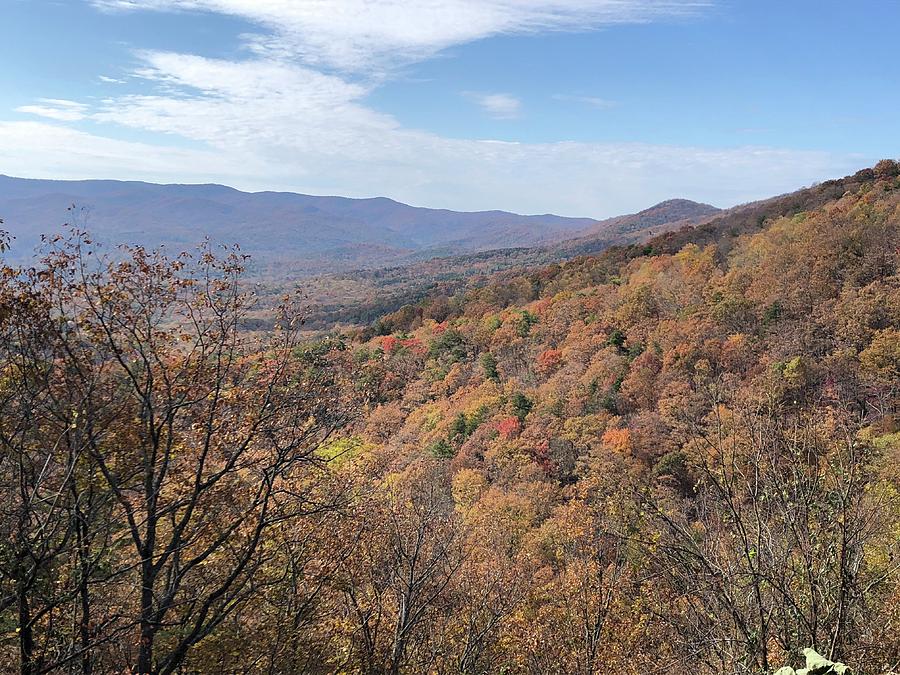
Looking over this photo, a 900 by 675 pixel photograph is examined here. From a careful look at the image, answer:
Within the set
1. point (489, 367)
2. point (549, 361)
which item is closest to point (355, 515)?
point (549, 361)

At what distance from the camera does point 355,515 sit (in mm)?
10070

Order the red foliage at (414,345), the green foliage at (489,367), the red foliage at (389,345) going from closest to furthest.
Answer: the green foliage at (489,367)
the red foliage at (414,345)
the red foliage at (389,345)

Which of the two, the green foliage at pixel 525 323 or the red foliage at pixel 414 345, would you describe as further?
the red foliage at pixel 414 345

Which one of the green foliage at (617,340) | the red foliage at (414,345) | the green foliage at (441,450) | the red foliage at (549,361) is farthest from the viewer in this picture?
the red foliage at (414,345)

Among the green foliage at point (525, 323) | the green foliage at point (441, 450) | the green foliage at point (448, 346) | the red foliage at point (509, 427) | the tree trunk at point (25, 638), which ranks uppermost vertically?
the tree trunk at point (25, 638)

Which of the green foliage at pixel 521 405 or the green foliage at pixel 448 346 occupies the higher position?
the green foliage at pixel 448 346

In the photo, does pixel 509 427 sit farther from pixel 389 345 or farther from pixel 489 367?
pixel 389 345

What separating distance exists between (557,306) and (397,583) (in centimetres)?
5210

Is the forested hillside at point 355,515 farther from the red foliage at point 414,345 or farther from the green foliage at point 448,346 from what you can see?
the red foliage at point 414,345

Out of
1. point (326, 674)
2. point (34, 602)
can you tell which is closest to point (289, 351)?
point (34, 602)

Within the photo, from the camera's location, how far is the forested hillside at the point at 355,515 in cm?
606

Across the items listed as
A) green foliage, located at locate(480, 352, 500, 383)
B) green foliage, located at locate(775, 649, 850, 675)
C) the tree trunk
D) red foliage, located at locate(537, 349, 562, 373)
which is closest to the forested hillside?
the tree trunk

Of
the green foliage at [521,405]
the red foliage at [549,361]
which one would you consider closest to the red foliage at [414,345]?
the red foliage at [549,361]

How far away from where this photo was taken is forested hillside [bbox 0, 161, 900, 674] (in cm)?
606
